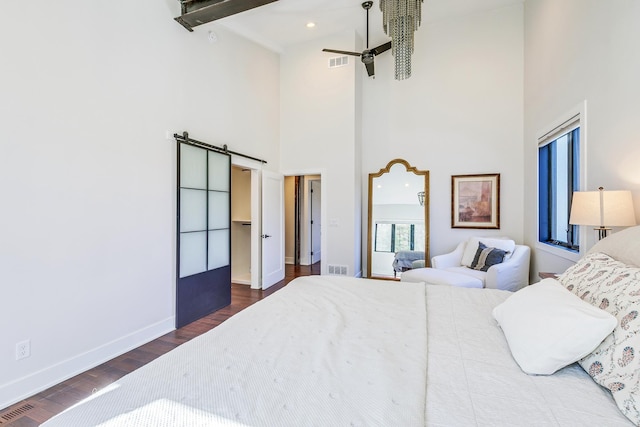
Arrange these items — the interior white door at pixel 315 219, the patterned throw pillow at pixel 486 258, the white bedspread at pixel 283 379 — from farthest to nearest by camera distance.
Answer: the interior white door at pixel 315 219 → the patterned throw pillow at pixel 486 258 → the white bedspread at pixel 283 379

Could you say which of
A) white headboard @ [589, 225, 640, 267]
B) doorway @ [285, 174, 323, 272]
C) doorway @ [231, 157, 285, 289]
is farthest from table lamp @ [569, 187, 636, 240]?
doorway @ [285, 174, 323, 272]

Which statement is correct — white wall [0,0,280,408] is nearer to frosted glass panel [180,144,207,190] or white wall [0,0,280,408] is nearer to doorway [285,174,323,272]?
frosted glass panel [180,144,207,190]

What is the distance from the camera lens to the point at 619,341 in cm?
92

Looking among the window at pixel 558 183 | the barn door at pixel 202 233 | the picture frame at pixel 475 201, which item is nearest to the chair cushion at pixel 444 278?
the window at pixel 558 183

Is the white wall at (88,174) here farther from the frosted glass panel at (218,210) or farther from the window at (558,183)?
the window at (558,183)

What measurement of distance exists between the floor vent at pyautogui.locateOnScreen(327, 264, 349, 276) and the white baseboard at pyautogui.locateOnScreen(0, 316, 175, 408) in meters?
2.58

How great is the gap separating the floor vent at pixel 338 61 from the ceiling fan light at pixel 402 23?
5.90 ft

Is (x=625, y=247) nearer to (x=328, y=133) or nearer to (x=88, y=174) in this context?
(x=88, y=174)

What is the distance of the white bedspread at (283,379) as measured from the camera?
2.55 ft

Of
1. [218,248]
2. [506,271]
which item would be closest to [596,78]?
[506,271]

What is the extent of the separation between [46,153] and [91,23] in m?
1.16

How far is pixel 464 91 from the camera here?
4.54 metres

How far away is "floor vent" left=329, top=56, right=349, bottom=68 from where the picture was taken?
4.76m

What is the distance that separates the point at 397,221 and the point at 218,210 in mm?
2829
